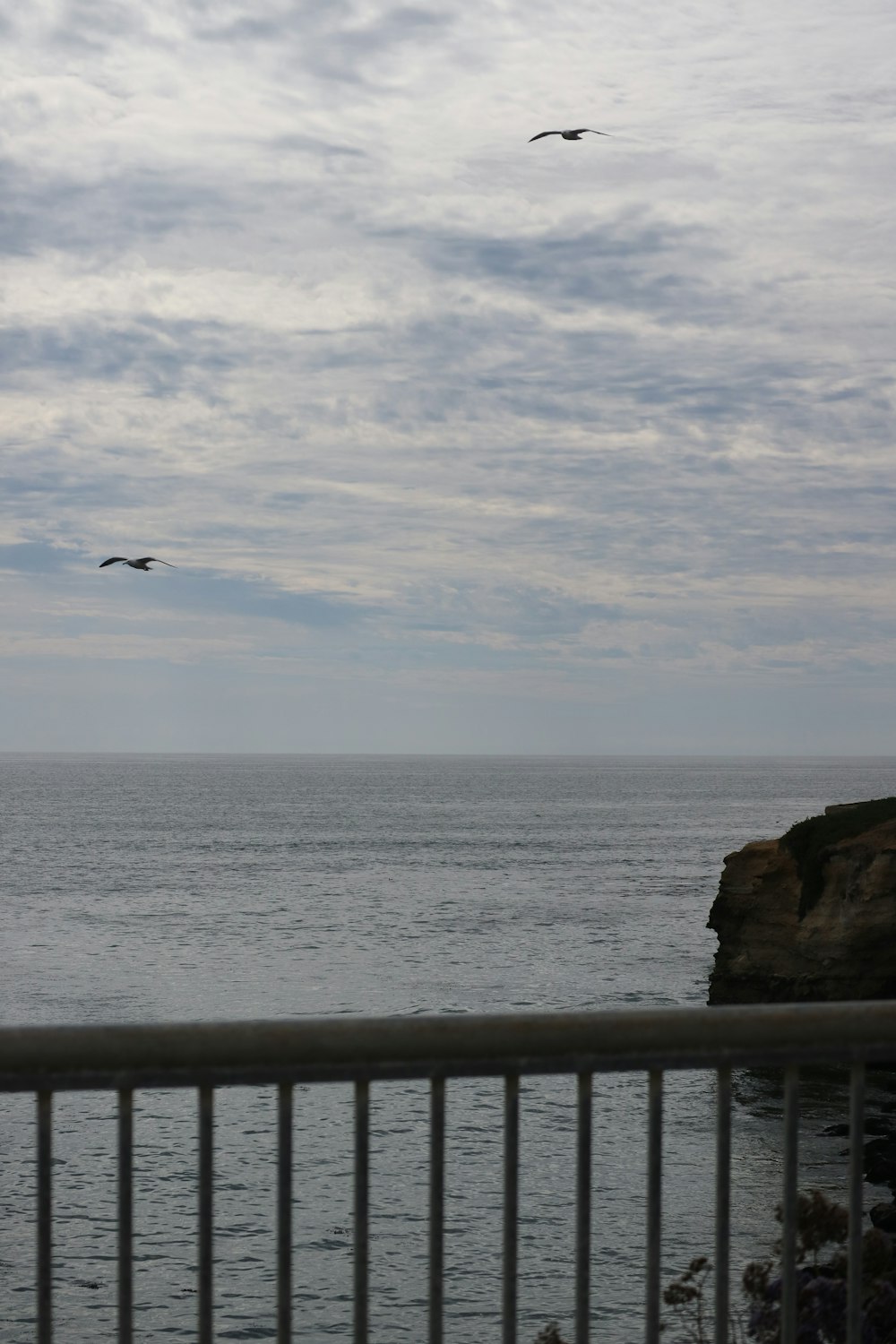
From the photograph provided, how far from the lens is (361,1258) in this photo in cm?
331

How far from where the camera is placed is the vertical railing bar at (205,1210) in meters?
3.13

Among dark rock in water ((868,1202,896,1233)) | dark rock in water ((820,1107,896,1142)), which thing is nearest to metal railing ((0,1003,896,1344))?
dark rock in water ((868,1202,896,1233))

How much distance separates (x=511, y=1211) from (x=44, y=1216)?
108cm

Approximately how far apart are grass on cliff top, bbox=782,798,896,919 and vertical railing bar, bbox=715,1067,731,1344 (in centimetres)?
2603

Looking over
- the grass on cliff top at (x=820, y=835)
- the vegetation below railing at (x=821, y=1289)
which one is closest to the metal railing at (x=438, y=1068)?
the vegetation below railing at (x=821, y=1289)

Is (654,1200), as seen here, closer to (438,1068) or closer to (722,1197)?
(722,1197)

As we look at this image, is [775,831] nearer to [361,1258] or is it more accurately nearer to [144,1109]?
[144,1109]

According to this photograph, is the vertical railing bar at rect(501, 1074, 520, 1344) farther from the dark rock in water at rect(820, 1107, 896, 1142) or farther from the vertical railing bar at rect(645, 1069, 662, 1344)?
the dark rock in water at rect(820, 1107, 896, 1142)

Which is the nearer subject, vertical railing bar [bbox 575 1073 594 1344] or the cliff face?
vertical railing bar [bbox 575 1073 594 1344]

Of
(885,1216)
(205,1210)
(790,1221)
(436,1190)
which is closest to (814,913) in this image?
(885,1216)

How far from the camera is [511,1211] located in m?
3.36

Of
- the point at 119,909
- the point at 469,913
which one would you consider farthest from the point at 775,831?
the point at 119,909

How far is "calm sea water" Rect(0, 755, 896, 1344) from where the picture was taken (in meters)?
17.5

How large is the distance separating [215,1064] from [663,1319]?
13.5 m
